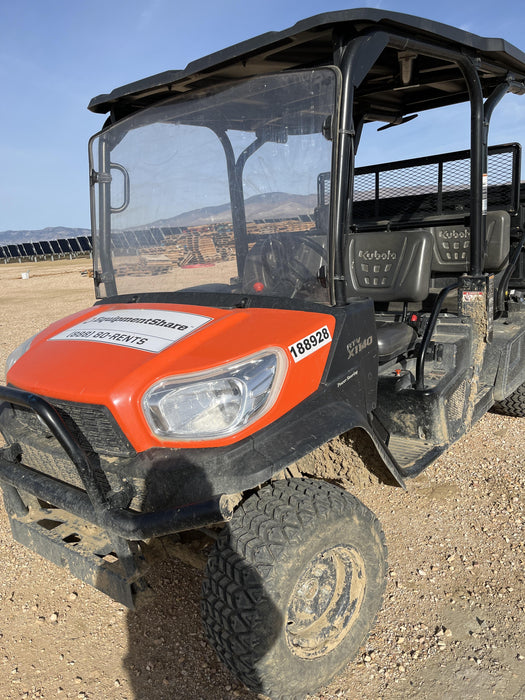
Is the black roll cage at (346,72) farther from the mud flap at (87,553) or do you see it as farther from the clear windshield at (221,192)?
the mud flap at (87,553)

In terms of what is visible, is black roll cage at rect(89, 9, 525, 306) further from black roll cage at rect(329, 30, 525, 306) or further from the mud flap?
the mud flap

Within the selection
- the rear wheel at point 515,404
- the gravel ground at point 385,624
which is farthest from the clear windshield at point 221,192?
the rear wheel at point 515,404

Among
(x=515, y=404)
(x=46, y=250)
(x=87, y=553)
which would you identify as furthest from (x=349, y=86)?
(x=46, y=250)

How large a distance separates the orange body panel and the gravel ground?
1.05 metres

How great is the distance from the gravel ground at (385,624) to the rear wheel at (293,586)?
0.23 meters

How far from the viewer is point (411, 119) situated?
4672 mm

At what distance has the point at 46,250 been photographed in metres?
39.6

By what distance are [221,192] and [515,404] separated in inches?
121

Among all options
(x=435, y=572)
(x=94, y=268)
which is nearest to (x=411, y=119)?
(x=94, y=268)

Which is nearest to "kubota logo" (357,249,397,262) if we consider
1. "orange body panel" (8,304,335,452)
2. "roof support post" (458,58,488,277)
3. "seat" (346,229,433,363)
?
"seat" (346,229,433,363)

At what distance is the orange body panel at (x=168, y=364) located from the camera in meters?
1.91

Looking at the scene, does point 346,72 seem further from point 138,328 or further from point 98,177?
point 98,177

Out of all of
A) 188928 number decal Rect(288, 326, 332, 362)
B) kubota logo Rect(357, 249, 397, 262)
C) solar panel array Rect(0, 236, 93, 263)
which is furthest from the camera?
solar panel array Rect(0, 236, 93, 263)

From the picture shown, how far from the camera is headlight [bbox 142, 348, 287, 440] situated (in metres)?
1.91
